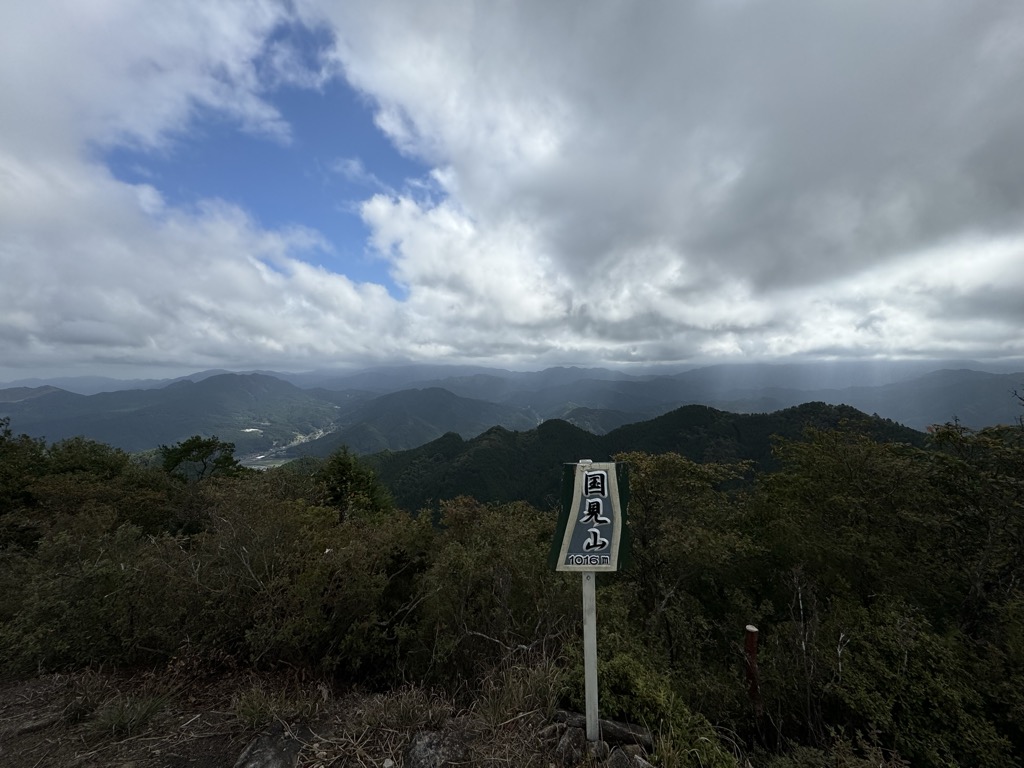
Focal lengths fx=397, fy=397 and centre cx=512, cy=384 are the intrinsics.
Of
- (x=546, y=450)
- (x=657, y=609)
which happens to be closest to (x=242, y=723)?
(x=657, y=609)

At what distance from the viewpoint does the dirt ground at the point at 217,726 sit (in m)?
3.50

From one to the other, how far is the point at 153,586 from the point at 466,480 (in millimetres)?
87844

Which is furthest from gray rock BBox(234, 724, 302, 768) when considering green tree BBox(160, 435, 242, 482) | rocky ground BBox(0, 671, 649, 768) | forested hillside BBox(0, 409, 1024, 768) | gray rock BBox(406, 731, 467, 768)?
green tree BBox(160, 435, 242, 482)

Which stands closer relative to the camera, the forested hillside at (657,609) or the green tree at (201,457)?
the forested hillside at (657,609)

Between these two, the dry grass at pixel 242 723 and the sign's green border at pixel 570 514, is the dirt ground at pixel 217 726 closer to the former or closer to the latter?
the dry grass at pixel 242 723

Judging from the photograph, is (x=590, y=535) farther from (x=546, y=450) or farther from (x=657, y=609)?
(x=546, y=450)

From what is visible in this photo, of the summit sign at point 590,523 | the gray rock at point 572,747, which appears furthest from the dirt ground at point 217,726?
the summit sign at point 590,523

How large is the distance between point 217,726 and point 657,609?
26.9 ft

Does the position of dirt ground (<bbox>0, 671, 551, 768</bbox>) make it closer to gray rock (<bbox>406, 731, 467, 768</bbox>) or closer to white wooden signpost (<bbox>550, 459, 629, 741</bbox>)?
gray rock (<bbox>406, 731, 467, 768</bbox>)

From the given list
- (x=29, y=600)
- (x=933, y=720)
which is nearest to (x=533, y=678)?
(x=933, y=720)

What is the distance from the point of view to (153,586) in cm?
549

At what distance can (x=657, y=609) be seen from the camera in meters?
9.01

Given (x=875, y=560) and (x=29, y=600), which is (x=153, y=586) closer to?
(x=29, y=600)

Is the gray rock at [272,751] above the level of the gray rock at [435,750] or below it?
below
